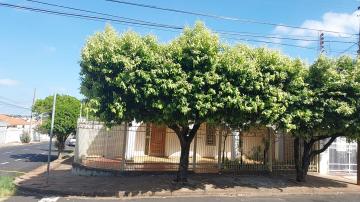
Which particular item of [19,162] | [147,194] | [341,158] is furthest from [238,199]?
[19,162]

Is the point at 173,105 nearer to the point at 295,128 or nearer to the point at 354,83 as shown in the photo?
the point at 295,128

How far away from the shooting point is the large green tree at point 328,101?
43.2ft

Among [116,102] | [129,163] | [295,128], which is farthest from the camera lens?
[129,163]

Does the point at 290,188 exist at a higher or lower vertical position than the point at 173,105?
lower

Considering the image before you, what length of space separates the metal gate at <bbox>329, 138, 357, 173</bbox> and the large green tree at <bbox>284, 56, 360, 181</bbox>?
6743mm

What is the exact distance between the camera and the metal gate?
20391mm

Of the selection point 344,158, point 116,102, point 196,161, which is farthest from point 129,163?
point 344,158

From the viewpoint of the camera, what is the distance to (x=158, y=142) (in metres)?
19.5

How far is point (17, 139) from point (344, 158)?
52.8 meters

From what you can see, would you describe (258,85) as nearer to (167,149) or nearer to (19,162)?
(167,149)

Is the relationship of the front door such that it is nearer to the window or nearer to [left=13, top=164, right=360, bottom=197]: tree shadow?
the window

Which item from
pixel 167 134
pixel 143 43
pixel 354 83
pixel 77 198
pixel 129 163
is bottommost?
pixel 77 198

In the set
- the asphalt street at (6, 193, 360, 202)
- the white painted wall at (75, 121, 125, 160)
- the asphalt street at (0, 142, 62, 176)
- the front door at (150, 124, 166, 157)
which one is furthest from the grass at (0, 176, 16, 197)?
the front door at (150, 124, 166, 157)

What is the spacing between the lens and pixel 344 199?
13.6m
